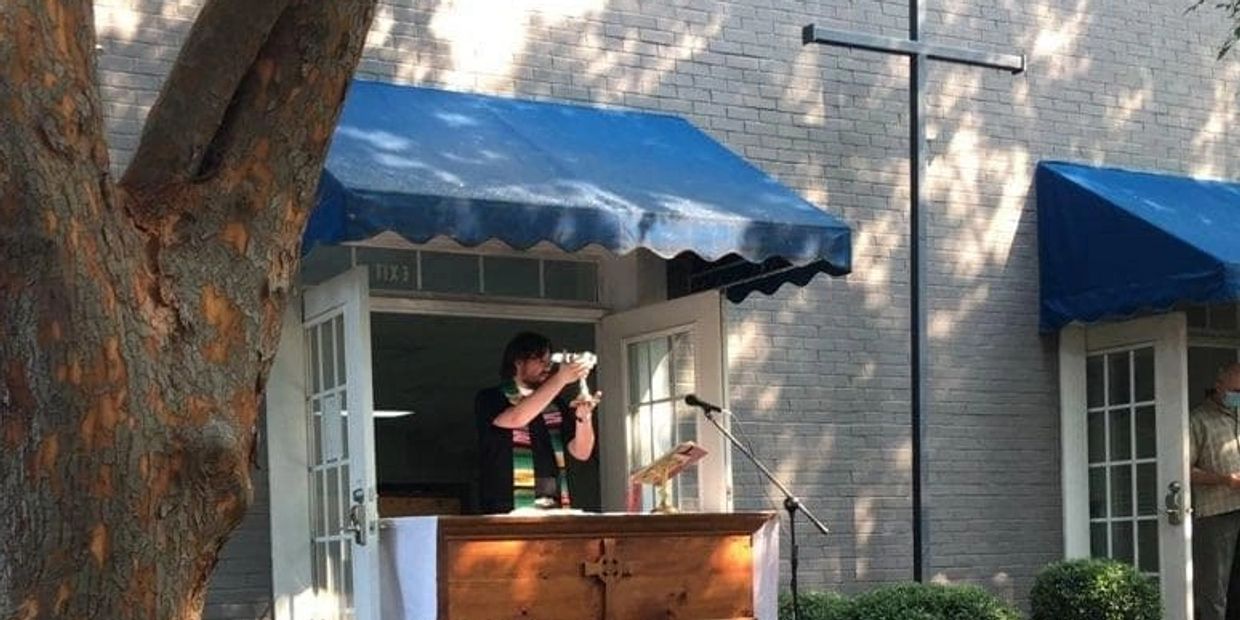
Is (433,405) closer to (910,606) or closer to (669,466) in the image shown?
(910,606)

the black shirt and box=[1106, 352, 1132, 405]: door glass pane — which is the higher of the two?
box=[1106, 352, 1132, 405]: door glass pane

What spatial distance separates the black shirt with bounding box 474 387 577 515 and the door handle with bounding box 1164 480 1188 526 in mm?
3651

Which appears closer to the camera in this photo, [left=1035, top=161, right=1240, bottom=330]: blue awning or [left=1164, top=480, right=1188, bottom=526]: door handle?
[left=1035, top=161, right=1240, bottom=330]: blue awning

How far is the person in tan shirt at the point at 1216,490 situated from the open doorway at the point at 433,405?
11.1ft

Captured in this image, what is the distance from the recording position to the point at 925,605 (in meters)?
7.84

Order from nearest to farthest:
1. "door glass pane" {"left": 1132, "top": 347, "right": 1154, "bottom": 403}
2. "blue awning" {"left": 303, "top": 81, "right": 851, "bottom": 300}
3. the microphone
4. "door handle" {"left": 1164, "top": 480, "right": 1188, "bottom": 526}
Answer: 1. "blue awning" {"left": 303, "top": 81, "right": 851, "bottom": 300}
2. the microphone
3. "door handle" {"left": 1164, "top": 480, "right": 1188, "bottom": 526}
4. "door glass pane" {"left": 1132, "top": 347, "right": 1154, "bottom": 403}

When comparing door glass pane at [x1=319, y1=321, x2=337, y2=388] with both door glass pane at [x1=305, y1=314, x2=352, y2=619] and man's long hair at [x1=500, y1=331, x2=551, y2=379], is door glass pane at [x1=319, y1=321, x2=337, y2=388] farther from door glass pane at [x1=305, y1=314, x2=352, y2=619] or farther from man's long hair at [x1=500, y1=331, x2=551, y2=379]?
man's long hair at [x1=500, y1=331, x2=551, y2=379]

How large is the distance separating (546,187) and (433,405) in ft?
17.5

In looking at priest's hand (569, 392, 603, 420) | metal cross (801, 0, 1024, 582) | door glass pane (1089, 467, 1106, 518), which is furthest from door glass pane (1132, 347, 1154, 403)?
priest's hand (569, 392, 603, 420)

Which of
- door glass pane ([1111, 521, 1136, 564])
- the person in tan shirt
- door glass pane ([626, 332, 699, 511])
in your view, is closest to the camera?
door glass pane ([626, 332, 699, 511])

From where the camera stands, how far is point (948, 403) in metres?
9.33

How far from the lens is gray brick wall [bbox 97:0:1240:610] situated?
334 inches

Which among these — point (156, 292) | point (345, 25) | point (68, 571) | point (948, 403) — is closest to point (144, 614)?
point (68, 571)

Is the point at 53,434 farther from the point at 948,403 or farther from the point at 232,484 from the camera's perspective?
the point at 948,403
